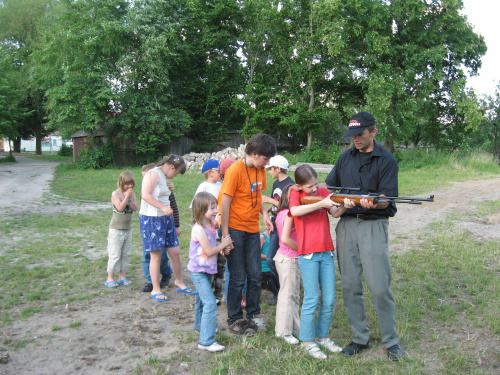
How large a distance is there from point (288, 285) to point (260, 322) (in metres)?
0.56

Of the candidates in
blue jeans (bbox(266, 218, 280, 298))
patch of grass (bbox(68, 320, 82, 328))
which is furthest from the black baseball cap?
patch of grass (bbox(68, 320, 82, 328))

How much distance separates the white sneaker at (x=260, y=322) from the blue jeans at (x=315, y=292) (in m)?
0.52

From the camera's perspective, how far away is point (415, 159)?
984 inches

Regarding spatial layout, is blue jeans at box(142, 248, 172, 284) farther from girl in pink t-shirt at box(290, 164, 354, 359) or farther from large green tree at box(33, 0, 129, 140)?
large green tree at box(33, 0, 129, 140)

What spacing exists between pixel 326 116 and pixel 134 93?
14113mm

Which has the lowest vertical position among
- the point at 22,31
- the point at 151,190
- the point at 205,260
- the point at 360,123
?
the point at 205,260

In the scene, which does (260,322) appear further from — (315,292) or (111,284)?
(111,284)

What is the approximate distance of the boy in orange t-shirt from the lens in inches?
163

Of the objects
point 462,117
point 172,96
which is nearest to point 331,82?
point 462,117

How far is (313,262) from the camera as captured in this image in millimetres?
A: 3869

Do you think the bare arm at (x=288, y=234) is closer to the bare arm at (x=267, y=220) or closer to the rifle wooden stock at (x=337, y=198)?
the rifle wooden stock at (x=337, y=198)

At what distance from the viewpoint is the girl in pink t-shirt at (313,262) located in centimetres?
384

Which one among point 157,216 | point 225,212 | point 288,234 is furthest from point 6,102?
point 288,234

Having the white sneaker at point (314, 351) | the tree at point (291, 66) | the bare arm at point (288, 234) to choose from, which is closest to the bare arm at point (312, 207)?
the bare arm at point (288, 234)
